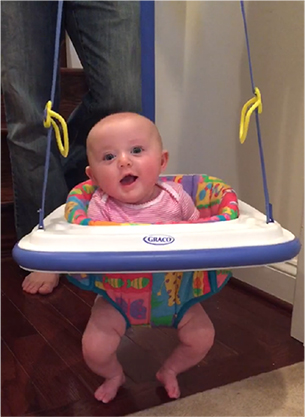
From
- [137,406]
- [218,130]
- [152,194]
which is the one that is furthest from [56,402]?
[218,130]

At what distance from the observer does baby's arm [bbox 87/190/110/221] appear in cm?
74

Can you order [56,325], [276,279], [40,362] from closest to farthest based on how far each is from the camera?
[40,362] → [56,325] → [276,279]

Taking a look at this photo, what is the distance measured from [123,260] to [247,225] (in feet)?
0.61

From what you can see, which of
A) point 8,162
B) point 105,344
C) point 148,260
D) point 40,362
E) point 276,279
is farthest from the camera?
point 8,162

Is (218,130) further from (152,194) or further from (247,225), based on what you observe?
(247,225)

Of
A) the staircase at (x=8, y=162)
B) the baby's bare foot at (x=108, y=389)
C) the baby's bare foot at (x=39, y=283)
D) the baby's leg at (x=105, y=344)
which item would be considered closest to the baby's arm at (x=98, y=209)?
the baby's leg at (x=105, y=344)

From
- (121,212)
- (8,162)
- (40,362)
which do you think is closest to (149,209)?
(121,212)

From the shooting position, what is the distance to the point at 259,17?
1055 mm

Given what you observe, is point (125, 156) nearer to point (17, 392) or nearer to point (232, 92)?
point (17, 392)

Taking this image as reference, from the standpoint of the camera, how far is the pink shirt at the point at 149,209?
749 mm

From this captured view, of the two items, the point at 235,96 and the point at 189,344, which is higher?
A: the point at 235,96

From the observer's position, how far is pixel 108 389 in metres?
0.72

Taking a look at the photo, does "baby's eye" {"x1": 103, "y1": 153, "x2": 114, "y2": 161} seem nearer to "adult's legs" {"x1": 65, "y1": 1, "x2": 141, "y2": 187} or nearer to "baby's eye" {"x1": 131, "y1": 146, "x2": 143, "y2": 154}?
"baby's eye" {"x1": 131, "y1": 146, "x2": 143, "y2": 154}

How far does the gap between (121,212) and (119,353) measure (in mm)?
285
